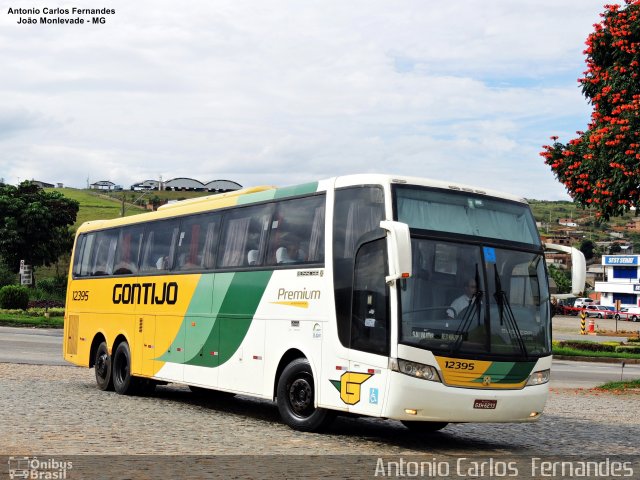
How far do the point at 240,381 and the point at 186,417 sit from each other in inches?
37.5

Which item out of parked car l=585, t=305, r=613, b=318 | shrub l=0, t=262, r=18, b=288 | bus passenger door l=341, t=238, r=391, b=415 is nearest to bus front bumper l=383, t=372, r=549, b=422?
bus passenger door l=341, t=238, r=391, b=415

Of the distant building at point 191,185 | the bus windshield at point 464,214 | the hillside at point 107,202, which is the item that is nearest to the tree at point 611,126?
the bus windshield at point 464,214

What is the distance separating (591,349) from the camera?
130 ft

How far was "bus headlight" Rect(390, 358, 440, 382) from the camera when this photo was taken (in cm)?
1102

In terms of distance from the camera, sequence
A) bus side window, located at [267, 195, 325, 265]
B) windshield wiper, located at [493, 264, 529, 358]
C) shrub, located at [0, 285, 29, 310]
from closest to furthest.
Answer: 1. windshield wiper, located at [493, 264, 529, 358]
2. bus side window, located at [267, 195, 325, 265]
3. shrub, located at [0, 285, 29, 310]

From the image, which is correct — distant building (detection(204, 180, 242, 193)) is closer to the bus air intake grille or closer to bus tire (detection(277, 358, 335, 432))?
the bus air intake grille

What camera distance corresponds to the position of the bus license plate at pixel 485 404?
11.3 metres

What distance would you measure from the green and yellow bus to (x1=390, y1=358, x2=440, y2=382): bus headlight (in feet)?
0.04

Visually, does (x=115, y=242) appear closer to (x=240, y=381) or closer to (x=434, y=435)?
(x=240, y=381)

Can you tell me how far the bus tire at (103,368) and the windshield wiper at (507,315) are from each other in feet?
31.2

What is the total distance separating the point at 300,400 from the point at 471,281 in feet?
9.55

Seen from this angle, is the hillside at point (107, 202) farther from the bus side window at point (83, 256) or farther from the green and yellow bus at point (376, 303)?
the green and yellow bus at point (376, 303)

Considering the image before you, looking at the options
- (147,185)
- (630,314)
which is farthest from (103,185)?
(630,314)

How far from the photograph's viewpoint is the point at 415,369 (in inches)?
436
